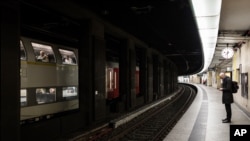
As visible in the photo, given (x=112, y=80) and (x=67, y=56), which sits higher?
(x=67, y=56)

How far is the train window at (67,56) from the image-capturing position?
9469 millimetres

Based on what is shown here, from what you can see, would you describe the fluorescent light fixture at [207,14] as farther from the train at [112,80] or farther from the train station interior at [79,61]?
the train at [112,80]

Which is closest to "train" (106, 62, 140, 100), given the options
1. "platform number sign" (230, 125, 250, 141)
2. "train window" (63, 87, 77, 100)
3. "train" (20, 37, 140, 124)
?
"train" (20, 37, 140, 124)

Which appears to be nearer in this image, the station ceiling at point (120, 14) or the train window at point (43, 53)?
the train window at point (43, 53)

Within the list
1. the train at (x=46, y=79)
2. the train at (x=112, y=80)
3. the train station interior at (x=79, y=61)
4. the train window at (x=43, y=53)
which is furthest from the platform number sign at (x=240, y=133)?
the train at (x=112, y=80)

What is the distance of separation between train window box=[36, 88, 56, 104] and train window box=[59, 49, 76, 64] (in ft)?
4.06

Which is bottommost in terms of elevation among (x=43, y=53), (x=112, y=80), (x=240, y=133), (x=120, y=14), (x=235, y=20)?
(x=240, y=133)

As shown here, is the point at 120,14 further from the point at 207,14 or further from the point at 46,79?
the point at 46,79

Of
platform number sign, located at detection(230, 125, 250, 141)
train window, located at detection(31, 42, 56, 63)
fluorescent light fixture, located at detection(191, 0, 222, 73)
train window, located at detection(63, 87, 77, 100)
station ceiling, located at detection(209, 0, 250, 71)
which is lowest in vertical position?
platform number sign, located at detection(230, 125, 250, 141)

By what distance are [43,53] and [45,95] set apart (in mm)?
1205

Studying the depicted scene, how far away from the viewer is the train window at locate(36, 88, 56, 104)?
7.83 metres

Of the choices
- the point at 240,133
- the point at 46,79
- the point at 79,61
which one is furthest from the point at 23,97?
the point at 240,133

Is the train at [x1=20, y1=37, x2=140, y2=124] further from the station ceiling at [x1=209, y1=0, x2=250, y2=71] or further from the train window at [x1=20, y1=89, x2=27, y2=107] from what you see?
the station ceiling at [x1=209, y1=0, x2=250, y2=71]

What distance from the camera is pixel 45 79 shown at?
26.9 ft
